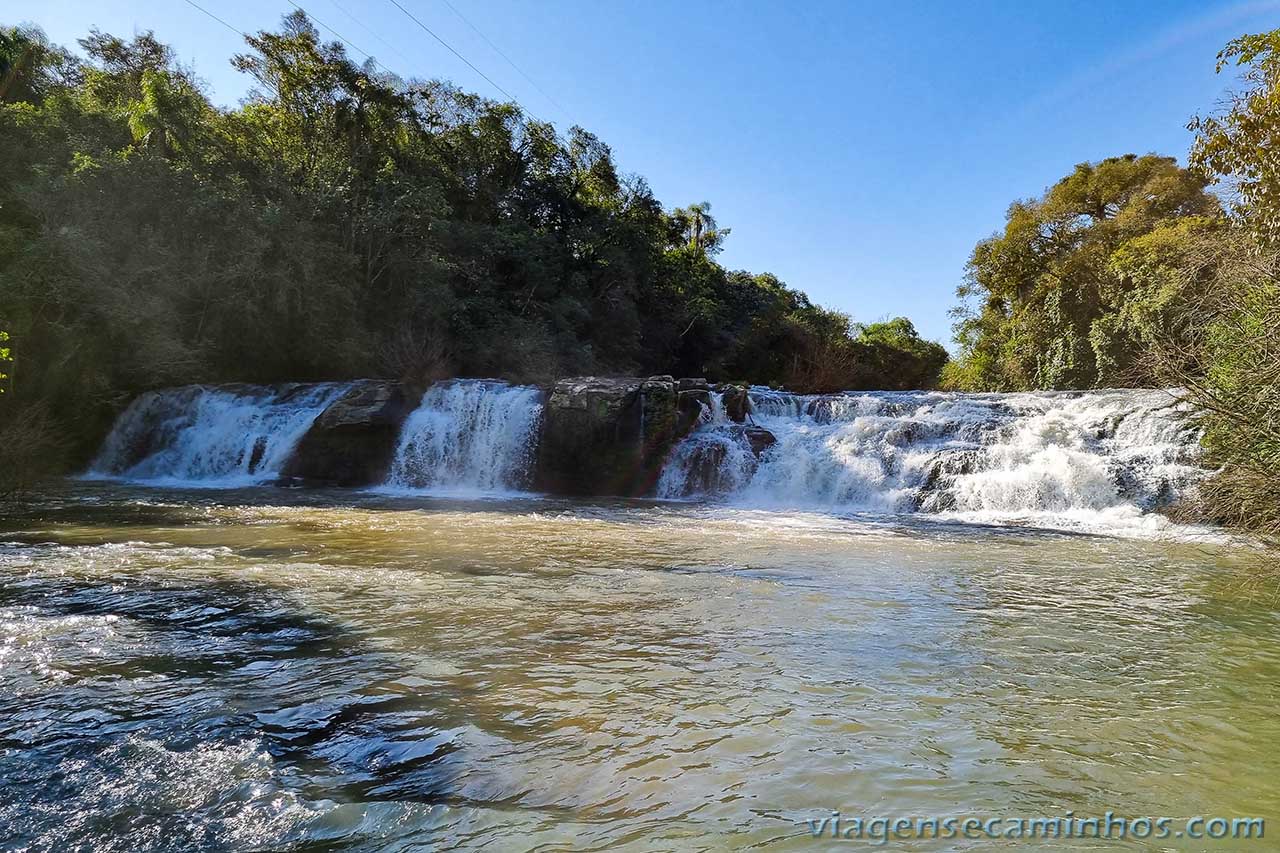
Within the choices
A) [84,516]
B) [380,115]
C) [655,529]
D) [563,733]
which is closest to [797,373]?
[380,115]

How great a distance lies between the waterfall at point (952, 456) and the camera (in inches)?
474

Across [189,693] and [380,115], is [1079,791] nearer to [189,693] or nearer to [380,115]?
[189,693]

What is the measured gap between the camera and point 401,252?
24766mm

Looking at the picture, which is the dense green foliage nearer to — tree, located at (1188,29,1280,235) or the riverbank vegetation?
the riverbank vegetation

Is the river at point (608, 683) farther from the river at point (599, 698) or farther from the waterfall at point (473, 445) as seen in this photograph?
the waterfall at point (473, 445)

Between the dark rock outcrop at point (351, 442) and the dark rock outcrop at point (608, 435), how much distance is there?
375cm

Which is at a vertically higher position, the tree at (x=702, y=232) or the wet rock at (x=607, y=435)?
the tree at (x=702, y=232)


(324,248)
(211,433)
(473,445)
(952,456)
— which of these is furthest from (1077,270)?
(211,433)

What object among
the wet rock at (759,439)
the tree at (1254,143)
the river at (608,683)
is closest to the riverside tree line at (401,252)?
the tree at (1254,143)

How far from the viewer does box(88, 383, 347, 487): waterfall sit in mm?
16891

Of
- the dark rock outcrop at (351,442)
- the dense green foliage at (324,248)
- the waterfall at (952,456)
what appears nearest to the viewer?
the waterfall at (952,456)

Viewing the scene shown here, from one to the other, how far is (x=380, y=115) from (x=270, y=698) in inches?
1131

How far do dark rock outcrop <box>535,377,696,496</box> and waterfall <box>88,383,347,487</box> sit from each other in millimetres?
6029

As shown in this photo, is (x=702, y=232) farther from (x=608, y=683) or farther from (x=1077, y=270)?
(x=608, y=683)
